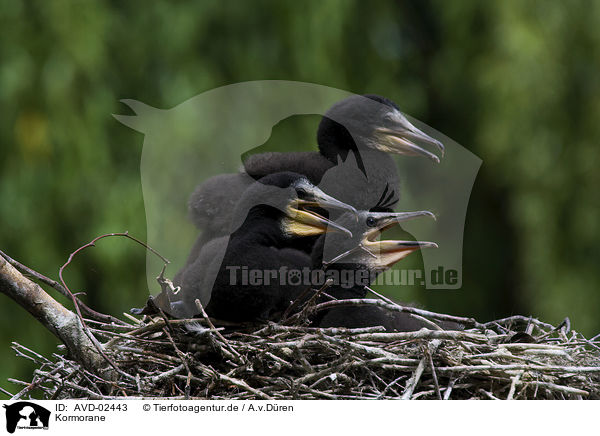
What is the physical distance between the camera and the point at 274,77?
4262mm

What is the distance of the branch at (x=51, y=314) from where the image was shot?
1981 millimetres

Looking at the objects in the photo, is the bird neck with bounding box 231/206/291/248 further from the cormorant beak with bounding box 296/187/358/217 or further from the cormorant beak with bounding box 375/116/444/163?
the cormorant beak with bounding box 375/116/444/163

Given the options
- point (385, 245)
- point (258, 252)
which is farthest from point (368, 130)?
point (258, 252)

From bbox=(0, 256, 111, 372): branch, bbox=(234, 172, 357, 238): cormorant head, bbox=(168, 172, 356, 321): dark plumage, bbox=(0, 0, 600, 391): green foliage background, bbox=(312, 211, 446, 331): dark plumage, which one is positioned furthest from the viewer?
bbox=(0, 0, 600, 391): green foliage background

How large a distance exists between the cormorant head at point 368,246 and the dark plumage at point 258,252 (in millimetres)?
143

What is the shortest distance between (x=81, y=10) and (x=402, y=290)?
7.22ft

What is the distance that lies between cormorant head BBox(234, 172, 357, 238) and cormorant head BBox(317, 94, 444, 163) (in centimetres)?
52

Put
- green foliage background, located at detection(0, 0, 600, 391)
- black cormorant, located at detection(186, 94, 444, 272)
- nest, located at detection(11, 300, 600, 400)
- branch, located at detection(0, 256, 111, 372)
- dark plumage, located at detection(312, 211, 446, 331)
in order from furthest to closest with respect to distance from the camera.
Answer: green foliage background, located at detection(0, 0, 600, 391), black cormorant, located at detection(186, 94, 444, 272), dark plumage, located at detection(312, 211, 446, 331), nest, located at detection(11, 300, 600, 400), branch, located at detection(0, 256, 111, 372)

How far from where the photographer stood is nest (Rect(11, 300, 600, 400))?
2148 mm

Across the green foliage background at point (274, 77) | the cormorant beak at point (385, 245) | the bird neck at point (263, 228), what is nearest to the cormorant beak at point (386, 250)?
the cormorant beak at point (385, 245)

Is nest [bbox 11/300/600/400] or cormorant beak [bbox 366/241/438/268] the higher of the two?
cormorant beak [bbox 366/241/438/268]

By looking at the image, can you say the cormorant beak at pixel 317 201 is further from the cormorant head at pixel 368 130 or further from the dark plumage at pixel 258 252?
the cormorant head at pixel 368 130
